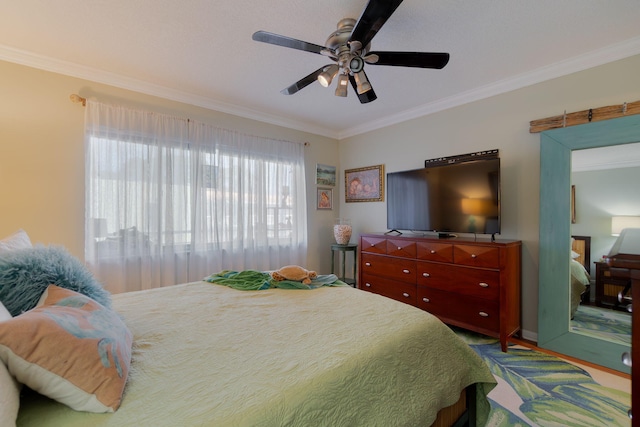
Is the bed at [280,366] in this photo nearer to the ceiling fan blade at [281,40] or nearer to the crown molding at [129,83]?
the ceiling fan blade at [281,40]

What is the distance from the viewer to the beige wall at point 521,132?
2.24 m

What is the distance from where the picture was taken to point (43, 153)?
234 cm

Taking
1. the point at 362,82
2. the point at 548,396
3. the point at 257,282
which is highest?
the point at 362,82

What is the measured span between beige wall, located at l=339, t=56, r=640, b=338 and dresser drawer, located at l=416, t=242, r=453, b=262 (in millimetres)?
661

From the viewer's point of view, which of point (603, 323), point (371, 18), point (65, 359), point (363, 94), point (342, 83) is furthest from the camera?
Result: point (603, 323)

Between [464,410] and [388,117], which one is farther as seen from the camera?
[388,117]

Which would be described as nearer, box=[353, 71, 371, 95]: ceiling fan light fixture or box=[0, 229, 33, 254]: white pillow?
box=[0, 229, 33, 254]: white pillow

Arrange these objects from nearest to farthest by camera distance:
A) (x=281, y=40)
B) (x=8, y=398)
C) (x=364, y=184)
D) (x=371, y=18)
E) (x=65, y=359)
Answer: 1. (x=8, y=398)
2. (x=65, y=359)
3. (x=371, y=18)
4. (x=281, y=40)
5. (x=364, y=184)

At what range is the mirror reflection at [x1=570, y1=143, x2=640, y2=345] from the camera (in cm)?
212

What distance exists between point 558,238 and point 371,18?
2.40 m

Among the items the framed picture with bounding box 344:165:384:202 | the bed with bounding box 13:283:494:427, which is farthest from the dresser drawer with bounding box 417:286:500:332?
the framed picture with bounding box 344:165:384:202

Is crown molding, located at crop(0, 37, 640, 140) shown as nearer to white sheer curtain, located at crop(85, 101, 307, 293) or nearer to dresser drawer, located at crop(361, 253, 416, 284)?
white sheer curtain, located at crop(85, 101, 307, 293)

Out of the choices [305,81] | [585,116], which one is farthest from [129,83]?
[585,116]

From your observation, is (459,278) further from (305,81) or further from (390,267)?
(305,81)
